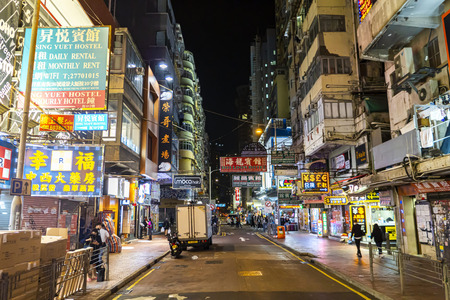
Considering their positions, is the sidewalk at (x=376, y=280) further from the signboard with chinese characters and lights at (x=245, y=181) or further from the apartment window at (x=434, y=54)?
the signboard with chinese characters and lights at (x=245, y=181)

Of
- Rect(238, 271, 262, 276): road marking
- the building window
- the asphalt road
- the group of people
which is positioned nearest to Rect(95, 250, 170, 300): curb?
the asphalt road

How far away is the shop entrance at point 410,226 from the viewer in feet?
53.9

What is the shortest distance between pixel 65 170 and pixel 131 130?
9.71 metres

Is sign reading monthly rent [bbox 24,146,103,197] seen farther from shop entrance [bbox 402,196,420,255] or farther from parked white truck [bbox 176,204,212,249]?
shop entrance [bbox 402,196,420,255]

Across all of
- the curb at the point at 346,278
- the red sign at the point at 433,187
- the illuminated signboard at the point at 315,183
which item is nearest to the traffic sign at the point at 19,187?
the curb at the point at 346,278

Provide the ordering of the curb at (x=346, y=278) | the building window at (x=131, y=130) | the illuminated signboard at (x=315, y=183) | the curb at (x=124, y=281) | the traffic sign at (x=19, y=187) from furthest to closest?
1. the illuminated signboard at (x=315, y=183)
2. the building window at (x=131, y=130)
3. the curb at (x=124, y=281)
4. the curb at (x=346, y=278)
5. the traffic sign at (x=19, y=187)

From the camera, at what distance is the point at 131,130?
2298 centimetres

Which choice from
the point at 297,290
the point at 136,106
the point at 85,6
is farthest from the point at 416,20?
the point at 136,106

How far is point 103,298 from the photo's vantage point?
8.91 m

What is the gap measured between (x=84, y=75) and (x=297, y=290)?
919cm

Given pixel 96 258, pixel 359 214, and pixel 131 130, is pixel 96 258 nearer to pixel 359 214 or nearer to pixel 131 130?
pixel 131 130

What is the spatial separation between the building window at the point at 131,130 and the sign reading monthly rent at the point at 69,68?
981 cm

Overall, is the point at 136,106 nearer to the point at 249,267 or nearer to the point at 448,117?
the point at 249,267

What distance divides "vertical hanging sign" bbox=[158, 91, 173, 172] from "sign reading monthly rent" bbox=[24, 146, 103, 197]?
17.9 metres
